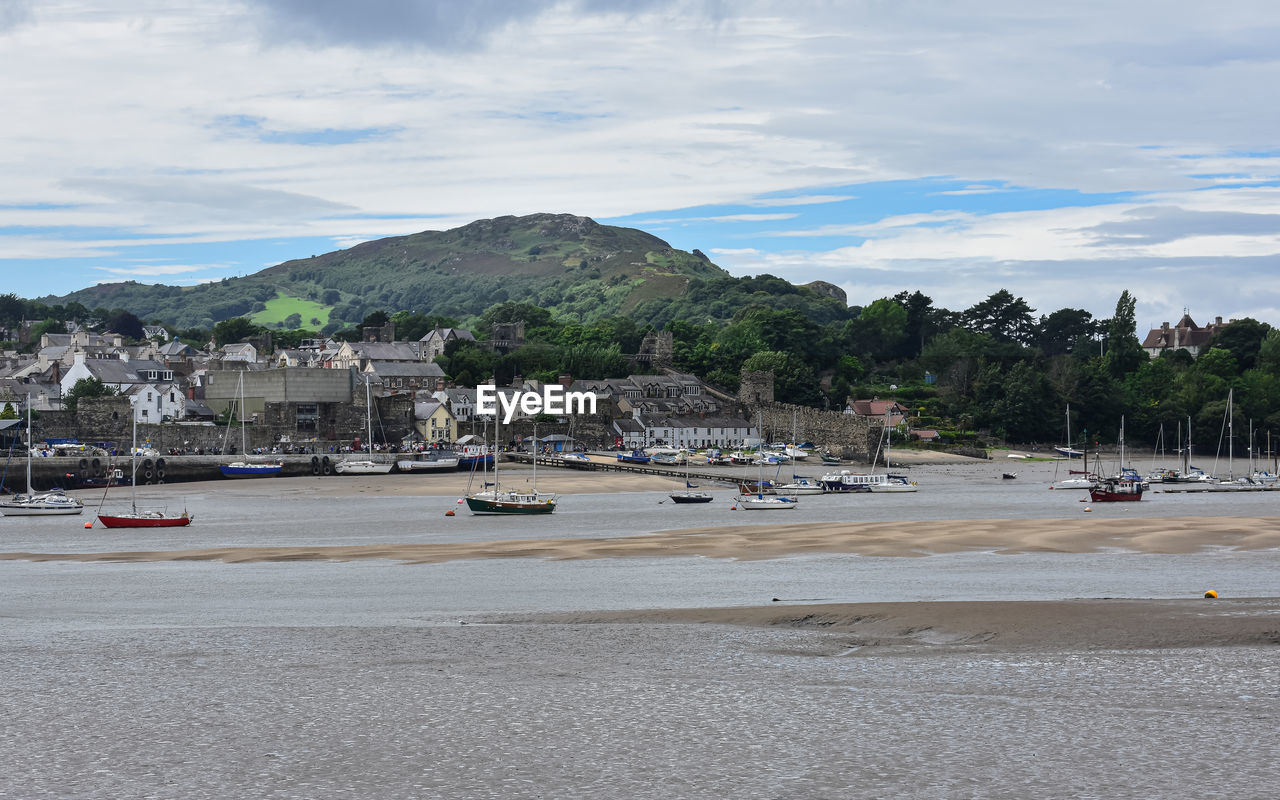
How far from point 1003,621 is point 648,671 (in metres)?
6.61

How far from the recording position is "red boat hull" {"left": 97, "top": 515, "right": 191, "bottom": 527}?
48969mm

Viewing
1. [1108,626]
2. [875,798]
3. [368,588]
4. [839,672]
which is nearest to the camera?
[875,798]

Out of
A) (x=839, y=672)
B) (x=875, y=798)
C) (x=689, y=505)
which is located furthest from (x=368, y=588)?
(x=689, y=505)

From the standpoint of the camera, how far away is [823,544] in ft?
127

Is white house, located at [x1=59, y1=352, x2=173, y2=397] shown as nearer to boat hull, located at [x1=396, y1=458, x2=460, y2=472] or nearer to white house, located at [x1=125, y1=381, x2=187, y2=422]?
white house, located at [x1=125, y1=381, x2=187, y2=422]

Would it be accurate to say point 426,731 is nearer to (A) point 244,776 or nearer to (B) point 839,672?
(A) point 244,776

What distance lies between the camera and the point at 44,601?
2705 cm

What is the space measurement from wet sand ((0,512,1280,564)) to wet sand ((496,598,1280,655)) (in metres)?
12.1

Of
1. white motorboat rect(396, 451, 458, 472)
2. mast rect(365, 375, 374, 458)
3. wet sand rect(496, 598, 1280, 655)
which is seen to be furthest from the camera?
mast rect(365, 375, 374, 458)

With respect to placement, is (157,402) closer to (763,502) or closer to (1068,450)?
(763,502)

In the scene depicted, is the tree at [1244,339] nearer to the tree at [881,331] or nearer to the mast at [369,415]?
the tree at [881,331]

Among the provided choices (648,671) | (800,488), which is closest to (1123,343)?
(800,488)

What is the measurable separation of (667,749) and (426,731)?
2.91 m

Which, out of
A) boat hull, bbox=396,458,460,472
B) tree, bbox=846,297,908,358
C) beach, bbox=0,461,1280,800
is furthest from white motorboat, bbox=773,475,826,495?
tree, bbox=846,297,908,358
